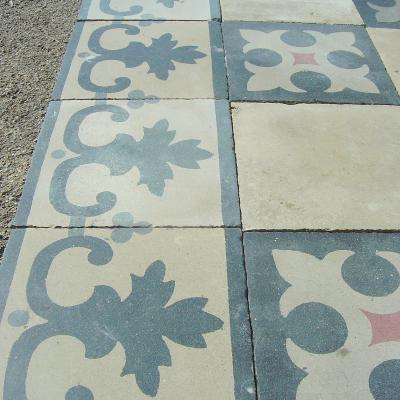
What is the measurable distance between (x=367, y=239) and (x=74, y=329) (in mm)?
970

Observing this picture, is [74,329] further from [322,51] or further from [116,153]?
[322,51]

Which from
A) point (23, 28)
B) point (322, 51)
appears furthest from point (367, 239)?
point (23, 28)

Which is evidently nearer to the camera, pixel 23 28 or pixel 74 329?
pixel 74 329

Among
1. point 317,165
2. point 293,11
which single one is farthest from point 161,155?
point 293,11

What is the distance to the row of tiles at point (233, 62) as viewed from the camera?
91.3 inches

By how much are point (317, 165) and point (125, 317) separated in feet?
3.10

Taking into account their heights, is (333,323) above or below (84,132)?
below

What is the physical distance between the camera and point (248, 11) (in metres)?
2.89

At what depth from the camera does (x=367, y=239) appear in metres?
1.71

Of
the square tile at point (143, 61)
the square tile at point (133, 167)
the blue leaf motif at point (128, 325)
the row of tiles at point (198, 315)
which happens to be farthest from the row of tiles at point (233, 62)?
the blue leaf motif at point (128, 325)

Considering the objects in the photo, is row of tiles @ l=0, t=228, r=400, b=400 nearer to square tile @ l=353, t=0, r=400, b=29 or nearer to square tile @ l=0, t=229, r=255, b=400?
square tile @ l=0, t=229, r=255, b=400

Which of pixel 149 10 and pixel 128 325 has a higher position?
pixel 149 10

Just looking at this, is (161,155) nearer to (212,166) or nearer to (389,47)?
(212,166)

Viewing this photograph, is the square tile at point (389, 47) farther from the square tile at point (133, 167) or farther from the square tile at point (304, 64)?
the square tile at point (133, 167)
